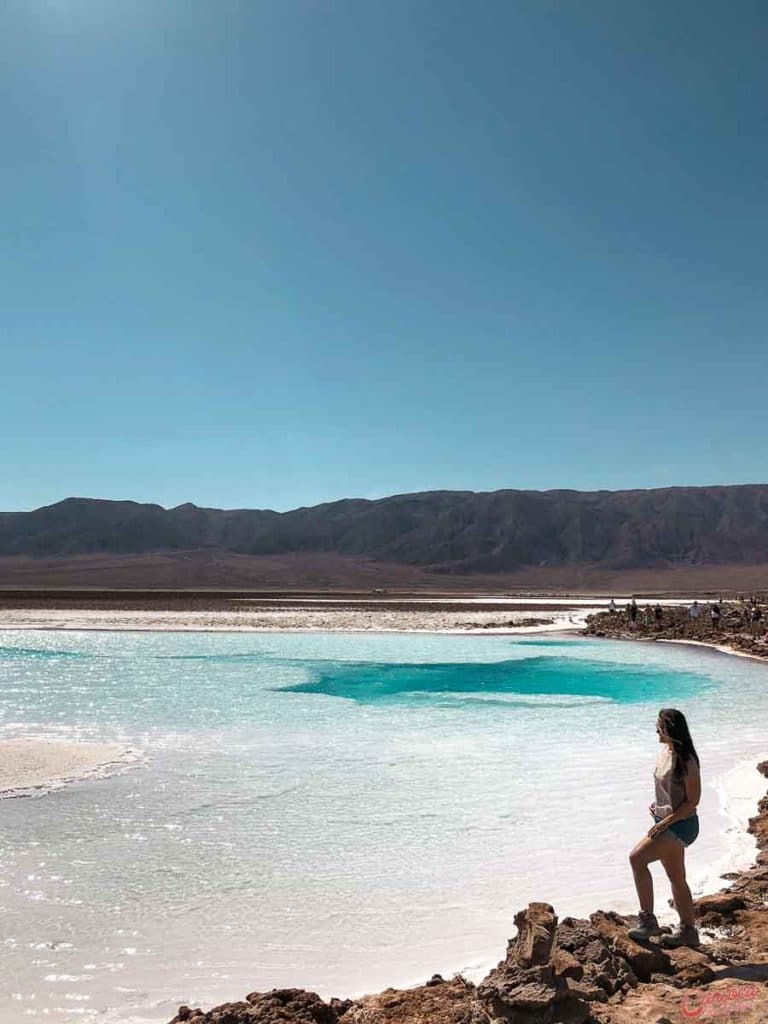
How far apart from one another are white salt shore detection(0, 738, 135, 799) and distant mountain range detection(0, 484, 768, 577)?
439ft

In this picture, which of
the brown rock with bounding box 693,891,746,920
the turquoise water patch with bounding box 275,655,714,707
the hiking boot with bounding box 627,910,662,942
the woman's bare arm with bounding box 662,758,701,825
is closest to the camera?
the hiking boot with bounding box 627,910,662,942

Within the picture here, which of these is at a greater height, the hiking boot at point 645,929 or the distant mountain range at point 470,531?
the distant mountain range at point 470,531

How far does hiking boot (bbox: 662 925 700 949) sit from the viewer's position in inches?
175

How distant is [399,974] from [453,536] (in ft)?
526

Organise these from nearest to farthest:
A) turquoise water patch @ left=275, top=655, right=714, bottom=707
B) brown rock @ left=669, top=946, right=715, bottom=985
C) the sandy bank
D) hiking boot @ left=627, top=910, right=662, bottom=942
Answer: brown rock @ left=669, top=946, right=715, bottom=985 < hiking boot @ left=627, top=910, right=662, bottom=942 < turquoise water patch @ left=275, top=655, right=714, bottom=707 < the sandy bank

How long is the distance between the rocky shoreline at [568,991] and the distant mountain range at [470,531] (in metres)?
139

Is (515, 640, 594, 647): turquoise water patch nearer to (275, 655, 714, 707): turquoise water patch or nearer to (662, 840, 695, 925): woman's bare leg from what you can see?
(275, 655, 714, 707): turquoise water patch

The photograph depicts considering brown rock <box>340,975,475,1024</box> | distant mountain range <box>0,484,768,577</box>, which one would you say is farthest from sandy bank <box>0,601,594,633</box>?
distant mountain range <box>0,484,768,577</box>

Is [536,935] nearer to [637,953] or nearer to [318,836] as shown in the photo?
[637,953]

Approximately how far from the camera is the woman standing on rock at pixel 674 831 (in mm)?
4543

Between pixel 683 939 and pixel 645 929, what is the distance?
212 mm

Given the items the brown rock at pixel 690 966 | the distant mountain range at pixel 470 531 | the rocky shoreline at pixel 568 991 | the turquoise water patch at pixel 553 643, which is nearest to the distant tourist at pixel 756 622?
the turquoise water patch at pixel 553 643

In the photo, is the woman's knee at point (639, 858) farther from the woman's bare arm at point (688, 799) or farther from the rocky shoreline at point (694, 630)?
the rocky shoreline at point (694, 630)

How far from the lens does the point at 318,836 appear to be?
6.77 meters
